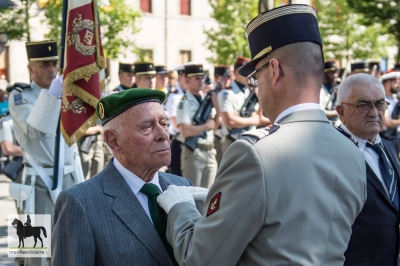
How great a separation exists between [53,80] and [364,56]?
31082 millimetres

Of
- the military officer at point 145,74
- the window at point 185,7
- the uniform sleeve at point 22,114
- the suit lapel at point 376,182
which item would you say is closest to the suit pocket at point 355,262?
the suit lapel at point 376,182

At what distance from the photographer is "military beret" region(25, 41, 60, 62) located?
6.16 m

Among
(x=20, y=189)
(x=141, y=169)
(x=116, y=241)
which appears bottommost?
(x=20, y=189)

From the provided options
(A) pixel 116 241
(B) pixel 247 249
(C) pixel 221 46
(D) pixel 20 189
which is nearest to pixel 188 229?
(B) pixel 247 249

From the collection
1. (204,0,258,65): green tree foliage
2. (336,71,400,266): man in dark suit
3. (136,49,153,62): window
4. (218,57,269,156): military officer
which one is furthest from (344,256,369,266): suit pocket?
(136,49,153,62): window

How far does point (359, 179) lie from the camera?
8.49 ft

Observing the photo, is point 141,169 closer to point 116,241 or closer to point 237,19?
point 116,241

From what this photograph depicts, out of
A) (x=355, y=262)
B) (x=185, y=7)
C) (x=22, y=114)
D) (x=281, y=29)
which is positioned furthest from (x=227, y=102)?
(x=185, y=7)

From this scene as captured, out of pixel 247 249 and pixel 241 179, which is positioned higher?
pixel 241 179

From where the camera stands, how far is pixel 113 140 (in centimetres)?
Answer: 308

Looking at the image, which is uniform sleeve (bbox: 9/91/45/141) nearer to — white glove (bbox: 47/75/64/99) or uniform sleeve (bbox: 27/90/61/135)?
uniform sleeve (bbox: 27/90/61/135)

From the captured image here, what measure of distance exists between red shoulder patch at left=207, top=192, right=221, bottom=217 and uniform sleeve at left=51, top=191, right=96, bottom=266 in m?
0.63

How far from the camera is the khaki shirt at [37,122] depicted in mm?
5676

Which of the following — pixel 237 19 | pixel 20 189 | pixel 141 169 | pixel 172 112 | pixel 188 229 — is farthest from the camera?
pixel 237 19
